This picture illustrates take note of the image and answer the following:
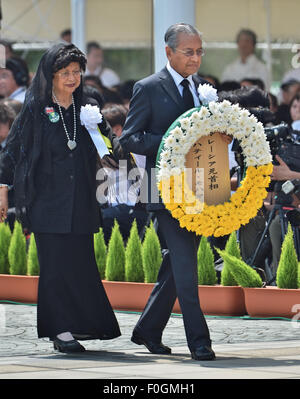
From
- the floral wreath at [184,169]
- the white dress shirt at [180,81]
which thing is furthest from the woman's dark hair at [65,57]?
the floral wreath at [184,169]

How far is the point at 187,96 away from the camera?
8062mm

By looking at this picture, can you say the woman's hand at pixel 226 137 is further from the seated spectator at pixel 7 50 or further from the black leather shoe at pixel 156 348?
the seated spectator at pixel 7 50

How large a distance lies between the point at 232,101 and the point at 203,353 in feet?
12.4

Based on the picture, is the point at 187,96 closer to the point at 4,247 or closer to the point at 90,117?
the point at 90,117

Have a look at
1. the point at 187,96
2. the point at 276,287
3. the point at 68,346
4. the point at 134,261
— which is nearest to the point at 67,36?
the point at 134,261

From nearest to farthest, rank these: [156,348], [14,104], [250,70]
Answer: [156,348]
[14,104]
[250,70]

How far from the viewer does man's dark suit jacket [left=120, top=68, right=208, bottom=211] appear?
7.92m

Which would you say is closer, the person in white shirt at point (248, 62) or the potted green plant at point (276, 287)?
the potted green plant at point (276, 287)

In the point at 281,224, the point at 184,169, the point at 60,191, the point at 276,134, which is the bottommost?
the point at 281,224

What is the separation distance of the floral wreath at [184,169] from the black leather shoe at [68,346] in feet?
3.81

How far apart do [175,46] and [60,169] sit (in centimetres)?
114

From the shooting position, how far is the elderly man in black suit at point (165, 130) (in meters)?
7.82

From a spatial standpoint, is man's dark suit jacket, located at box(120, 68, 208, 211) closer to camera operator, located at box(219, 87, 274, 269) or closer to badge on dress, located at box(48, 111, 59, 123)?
badge on dress, located at box(48, 111, 59, 123)
